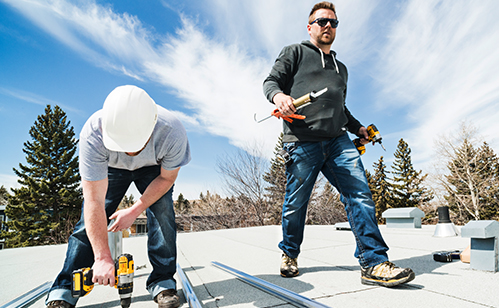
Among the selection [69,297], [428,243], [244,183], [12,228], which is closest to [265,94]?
[69,297]

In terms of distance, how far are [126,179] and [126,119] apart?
0.57 m

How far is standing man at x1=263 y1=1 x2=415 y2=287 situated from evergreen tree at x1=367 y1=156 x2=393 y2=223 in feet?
107

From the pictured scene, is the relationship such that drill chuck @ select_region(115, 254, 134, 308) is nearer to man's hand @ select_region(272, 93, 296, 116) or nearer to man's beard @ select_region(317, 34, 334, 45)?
man's hand @ select_region(272, 93, 296, 116)

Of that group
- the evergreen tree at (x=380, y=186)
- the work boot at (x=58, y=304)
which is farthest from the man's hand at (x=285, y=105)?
the evergreen tree at (x=380, y=186)

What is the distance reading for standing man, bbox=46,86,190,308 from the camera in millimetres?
1278

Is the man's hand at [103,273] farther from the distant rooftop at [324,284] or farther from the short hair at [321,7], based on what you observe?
the short hair at [321,7]

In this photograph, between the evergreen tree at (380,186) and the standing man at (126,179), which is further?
the evergreen tree at (380,186)

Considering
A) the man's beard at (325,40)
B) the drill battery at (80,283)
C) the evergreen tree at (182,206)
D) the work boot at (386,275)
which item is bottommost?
the evergreen tree at (182,206)

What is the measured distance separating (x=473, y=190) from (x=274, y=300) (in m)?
25.5

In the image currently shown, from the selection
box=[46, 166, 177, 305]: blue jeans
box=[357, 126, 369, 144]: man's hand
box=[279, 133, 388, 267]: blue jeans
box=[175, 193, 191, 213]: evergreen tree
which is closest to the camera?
box=[46, 166, 177, 305]: blue jeans

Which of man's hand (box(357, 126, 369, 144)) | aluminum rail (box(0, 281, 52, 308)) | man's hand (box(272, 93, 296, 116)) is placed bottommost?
aluminum rail (box(0, 281, 52, 308))

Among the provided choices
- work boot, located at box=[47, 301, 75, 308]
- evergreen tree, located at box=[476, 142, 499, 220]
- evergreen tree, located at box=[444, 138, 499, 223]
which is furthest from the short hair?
evergreen tree, located at box=[476, 142, 499, 220]

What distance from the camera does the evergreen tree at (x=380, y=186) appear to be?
3191 centimetres

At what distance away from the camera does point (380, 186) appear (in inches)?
1312
